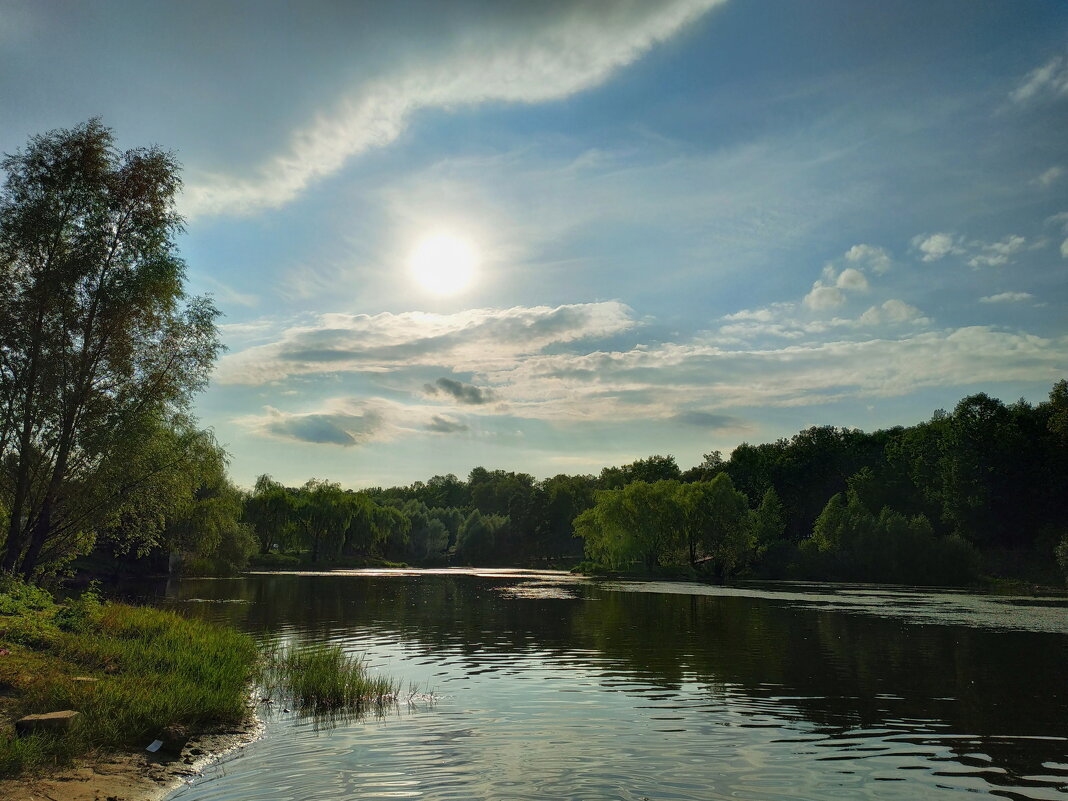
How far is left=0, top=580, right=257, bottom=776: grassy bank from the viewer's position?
1212 centimetres

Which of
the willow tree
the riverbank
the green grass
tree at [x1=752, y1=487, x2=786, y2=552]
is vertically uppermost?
the willow tree

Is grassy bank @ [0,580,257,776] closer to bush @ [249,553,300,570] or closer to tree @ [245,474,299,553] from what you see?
bush @ [249,553,300,570]

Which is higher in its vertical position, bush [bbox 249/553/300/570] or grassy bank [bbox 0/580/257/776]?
grassy bank [bbox 0/580/257/776]

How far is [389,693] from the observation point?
18781 millimetres

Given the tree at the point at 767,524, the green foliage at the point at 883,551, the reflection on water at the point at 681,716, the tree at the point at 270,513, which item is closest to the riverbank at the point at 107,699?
the reflection on water at the point at 681,716

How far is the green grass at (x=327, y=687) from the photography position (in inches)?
699

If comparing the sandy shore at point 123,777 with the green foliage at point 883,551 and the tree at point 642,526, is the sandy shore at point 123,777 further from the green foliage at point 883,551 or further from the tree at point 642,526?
the green foliage at point 883,551

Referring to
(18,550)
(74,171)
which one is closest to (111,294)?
(74,171)

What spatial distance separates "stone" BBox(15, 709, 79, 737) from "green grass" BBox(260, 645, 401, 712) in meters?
6.41

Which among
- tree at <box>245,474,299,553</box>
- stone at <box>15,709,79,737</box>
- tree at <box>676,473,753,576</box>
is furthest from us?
tree at <box>245,474,299,553</box>

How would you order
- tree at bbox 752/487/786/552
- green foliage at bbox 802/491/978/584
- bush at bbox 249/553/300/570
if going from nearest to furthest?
1. green foliage at bbox 802/491/978/584
2. tree at bbox 752/487/786/552
3. bush at bbox 249/553/300/570

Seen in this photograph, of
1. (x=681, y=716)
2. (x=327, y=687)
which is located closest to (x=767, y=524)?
(x=681, y=716)

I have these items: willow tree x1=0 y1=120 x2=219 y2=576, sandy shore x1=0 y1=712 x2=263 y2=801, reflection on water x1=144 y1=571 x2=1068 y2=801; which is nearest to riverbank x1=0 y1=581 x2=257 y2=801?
sandy shore x1=0 y1=712 x2=263 y2=801

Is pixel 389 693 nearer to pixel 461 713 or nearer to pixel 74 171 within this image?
pixel 461 713
